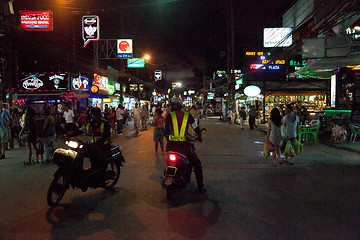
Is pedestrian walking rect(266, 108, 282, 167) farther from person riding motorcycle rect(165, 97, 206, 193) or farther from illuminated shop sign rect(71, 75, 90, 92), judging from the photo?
illuminated shop sign rect(71, 75, 90, 92)

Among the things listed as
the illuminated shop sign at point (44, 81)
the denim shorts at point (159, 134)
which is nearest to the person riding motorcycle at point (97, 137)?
the denim shorts at point (159, 134)

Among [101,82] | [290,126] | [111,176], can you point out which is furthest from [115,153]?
[101,82]

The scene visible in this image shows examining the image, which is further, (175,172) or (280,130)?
(280,130)

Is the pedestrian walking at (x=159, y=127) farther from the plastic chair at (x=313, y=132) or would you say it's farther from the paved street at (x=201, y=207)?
the plastic chair at (x=313, y=132)

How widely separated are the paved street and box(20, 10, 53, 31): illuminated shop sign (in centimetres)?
917

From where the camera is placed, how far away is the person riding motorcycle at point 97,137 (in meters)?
5.58

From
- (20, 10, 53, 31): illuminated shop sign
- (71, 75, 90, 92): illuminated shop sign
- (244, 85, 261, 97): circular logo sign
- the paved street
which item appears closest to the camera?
the paved street

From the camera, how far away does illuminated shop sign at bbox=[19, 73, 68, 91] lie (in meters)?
19.9

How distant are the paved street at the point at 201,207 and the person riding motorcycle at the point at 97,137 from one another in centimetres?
71

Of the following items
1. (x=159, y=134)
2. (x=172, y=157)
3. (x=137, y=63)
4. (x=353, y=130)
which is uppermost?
(x=137, y=63)

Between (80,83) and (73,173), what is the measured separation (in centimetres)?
1766

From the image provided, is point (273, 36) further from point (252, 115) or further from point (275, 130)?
point (275, 130)

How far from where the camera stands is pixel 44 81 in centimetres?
2020

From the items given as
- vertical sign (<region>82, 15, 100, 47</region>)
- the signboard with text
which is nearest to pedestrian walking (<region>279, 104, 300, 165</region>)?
vertical sign (<region>82, 15, 100, 47</region>)
